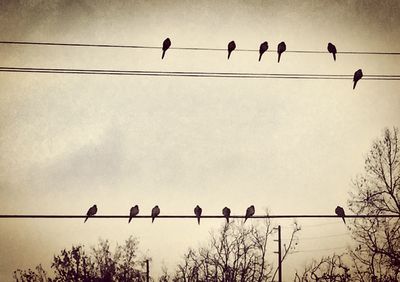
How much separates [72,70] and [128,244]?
32459 millimetres

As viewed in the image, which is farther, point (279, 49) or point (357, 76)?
point (279, 49)

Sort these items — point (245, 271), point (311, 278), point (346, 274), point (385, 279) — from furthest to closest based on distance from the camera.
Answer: point (245, 271) < point (311, 278) < point (346, 274) < point (385, 279)

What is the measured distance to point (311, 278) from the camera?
27.0 meters

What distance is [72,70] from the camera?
793 centimetres

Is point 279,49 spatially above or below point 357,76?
above

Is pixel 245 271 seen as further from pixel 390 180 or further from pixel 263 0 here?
pixel 263 0

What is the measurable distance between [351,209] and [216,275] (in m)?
15.3

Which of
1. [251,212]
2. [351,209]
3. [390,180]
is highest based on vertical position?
[390,180]

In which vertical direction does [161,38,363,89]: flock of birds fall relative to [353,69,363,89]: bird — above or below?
above

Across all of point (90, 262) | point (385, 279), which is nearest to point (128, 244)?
point (90, 262)

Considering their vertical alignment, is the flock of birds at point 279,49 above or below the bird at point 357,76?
above

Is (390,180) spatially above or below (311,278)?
above

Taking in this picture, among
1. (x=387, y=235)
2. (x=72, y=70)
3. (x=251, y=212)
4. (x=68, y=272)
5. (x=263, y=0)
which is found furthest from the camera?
(x=68, y=272)

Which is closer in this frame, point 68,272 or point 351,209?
→ point 351,209
